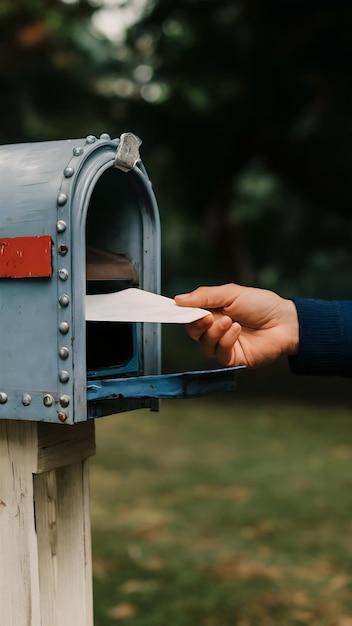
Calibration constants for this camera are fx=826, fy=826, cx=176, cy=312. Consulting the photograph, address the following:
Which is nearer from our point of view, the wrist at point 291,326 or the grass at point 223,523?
the wrist at point 291,326

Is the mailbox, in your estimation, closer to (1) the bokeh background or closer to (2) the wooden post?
(2) the wooden post

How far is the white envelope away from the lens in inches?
65.8

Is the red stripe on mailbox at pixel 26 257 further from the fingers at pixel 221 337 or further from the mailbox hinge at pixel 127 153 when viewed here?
the fingers at pixel 221 337

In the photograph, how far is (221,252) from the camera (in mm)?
11234

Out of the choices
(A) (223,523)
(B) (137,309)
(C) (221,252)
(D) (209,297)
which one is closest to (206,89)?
(C) (221,252)

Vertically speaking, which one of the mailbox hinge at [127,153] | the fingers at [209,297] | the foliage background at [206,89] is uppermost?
the foliage background at [206,89]

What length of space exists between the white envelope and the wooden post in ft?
0.94

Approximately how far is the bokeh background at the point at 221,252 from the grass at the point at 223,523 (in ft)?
0.04

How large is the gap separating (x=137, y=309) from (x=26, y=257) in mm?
253

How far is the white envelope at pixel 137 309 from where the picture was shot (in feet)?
5.48

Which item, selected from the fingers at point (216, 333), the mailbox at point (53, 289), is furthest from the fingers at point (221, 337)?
the mailbox at point (53, 289)

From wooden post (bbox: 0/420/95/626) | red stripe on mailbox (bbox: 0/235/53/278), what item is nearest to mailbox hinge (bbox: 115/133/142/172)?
red stripe on mailbox (bbox: 0/235/53/278)

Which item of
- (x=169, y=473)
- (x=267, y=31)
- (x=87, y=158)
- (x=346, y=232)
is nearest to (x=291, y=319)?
(x=87, y=158)

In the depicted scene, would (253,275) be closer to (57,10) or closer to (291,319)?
(57,10)
